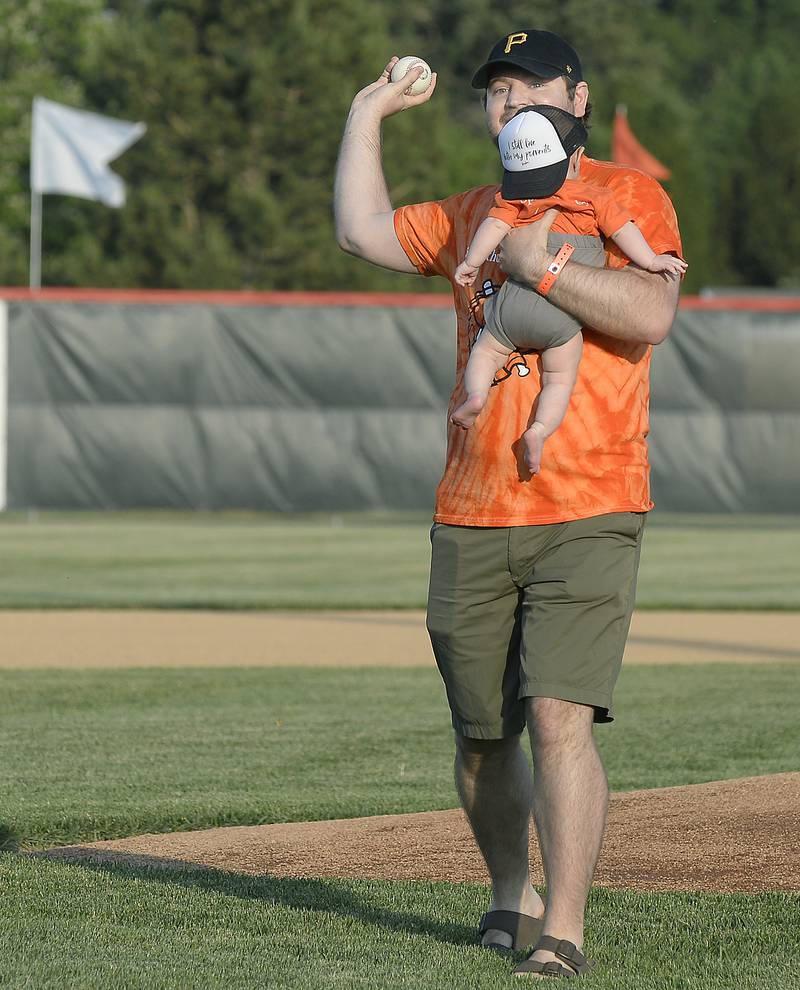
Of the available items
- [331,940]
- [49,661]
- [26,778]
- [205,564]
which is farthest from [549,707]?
[205,564]

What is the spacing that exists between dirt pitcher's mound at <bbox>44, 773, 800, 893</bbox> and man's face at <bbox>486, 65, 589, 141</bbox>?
6.81 ft

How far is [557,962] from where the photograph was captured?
372cm

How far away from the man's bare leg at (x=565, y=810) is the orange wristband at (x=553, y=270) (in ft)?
2.85

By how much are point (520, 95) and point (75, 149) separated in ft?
86.7

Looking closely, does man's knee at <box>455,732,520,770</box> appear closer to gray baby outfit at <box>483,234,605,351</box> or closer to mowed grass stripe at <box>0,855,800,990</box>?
mowed grass stripe at <box>0,855,800,990</box>

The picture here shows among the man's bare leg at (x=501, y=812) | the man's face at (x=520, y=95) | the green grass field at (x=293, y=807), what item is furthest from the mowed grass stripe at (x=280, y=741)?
the man's face at (x=520, y=95)

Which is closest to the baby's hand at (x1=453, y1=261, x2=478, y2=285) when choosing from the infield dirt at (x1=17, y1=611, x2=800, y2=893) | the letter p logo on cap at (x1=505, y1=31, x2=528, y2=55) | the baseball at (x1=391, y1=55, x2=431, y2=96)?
the letter p logo on cap at (x1=505, y1=31, x2=528, y2=55)

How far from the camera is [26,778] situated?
21.8 feet

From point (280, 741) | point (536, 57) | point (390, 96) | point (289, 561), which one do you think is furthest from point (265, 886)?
point (289, 561)

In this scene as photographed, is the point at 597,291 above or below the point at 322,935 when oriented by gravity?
above

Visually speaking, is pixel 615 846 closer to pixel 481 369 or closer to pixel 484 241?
pixel 481 369

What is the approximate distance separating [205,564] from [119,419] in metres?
5.62

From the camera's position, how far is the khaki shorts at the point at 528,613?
379 cm

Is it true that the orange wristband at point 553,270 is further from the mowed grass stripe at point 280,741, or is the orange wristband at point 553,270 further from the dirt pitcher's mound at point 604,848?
the mowed grass stripe at point 280,741
